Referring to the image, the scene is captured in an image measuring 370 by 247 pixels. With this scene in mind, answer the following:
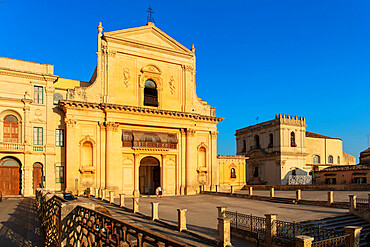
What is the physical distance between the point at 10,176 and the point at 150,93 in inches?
617

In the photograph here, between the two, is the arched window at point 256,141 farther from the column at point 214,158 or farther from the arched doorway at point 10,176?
the arched doorway at point 10,176

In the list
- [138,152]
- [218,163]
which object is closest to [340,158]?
[218,163]

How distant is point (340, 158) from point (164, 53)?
4089cm

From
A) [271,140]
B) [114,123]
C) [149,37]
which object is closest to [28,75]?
[114,123]

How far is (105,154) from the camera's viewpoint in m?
30.2

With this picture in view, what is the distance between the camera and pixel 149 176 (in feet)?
125

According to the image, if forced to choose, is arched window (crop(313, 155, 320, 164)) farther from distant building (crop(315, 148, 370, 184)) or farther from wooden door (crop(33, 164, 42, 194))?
wooden door (crop(33, 164, 42, 194))

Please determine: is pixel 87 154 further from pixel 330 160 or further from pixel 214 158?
pixel 330 160

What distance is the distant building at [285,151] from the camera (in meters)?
47.7

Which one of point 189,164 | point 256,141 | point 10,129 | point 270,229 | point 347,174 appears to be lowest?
point 347,174

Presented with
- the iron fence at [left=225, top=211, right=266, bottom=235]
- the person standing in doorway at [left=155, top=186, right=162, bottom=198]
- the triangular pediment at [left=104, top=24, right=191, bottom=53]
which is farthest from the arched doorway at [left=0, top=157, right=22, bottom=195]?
the iron fence at [left=225, top=211, right=266, bottom=235]

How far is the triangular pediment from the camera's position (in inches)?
1267

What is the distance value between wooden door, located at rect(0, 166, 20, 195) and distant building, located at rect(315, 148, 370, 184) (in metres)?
39.0

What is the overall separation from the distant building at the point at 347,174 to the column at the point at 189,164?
21.5 metres
